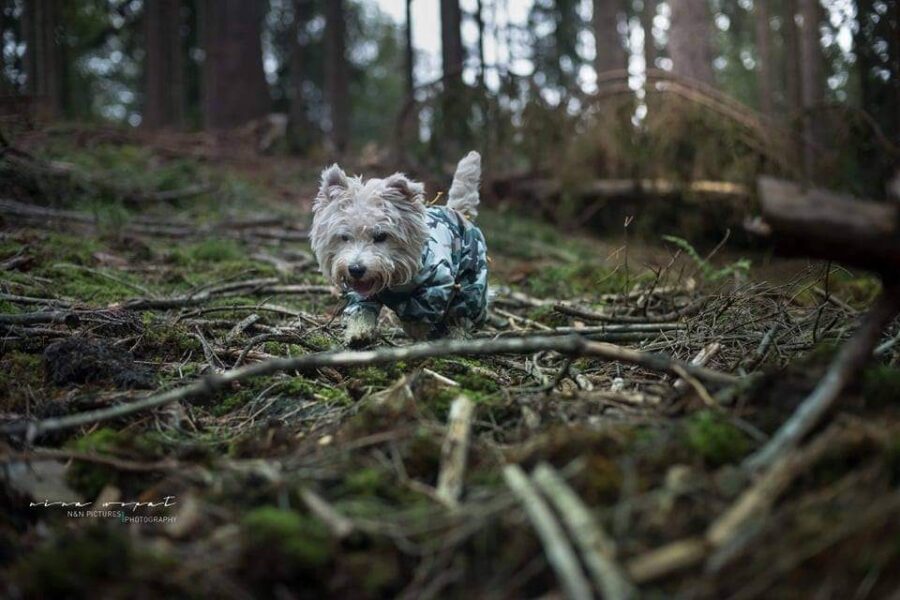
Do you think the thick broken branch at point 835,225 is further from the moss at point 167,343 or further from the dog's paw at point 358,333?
the moss at point 167,343

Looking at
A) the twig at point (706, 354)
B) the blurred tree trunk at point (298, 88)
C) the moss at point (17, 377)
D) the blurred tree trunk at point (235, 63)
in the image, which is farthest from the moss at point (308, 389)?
the blurred tree trunk at point (235, 63)

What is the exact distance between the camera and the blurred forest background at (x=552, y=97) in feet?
29.9

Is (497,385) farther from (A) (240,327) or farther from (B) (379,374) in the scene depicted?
(A) (240,327)

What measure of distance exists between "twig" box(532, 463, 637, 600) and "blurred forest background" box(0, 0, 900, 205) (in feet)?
20.8

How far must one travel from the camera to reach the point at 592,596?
1.92m

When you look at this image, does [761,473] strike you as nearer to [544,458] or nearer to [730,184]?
[544,458]

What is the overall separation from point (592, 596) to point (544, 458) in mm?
669

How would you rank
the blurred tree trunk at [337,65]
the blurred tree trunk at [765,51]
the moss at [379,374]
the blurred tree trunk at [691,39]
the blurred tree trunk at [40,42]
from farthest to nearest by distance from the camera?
1. the blurred tree trunk at [765,51]
2. the blurred tree trunk at [337,65]
3. the blurred tree trunk at [40,42]
4. the blurred tree trunk at [691,39]
5. the moss at [379,374]

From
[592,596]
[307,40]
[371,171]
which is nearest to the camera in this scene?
[592,596]

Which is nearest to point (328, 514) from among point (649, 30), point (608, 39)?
point (608, 39)

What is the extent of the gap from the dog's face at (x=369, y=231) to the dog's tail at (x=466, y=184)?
34.1 inches

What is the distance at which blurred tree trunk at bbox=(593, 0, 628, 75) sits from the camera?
585 inches

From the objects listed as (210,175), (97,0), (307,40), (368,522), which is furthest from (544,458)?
(307,40)

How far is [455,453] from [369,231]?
7.68ft
